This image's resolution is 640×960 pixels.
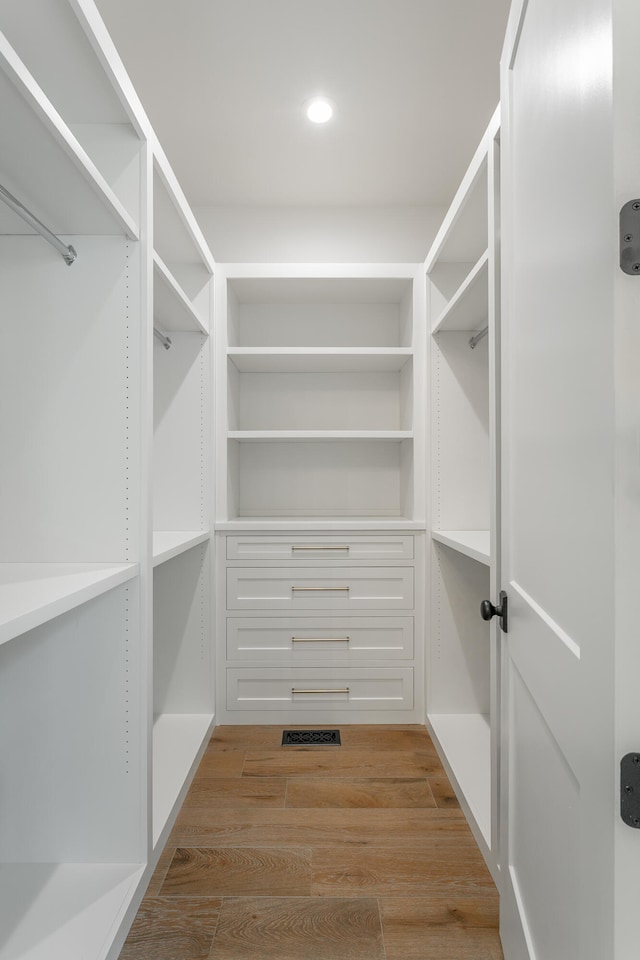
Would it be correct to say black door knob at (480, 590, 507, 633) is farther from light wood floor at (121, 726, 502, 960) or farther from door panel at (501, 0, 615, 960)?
light wood floor at (121, 726, 502, 960)

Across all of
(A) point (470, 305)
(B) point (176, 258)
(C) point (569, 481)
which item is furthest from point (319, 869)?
(B) point (176, 258)

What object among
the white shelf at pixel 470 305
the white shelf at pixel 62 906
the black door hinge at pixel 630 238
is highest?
the white shelf at pixel 470 305

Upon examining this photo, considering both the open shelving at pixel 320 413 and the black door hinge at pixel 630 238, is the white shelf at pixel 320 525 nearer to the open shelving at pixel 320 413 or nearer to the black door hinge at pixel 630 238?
the open shelving at pixel 320 413

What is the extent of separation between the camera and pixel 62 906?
54.4 inches

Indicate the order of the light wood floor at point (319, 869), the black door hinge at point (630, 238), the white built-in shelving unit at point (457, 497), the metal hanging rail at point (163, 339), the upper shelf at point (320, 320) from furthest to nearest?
1. the upper shelf at point (320, 320)
2. the white built-in shelving unit at point (457, 497)
3. the metal hanging rail at point (163, 339)
4. the light wood floor at point (319, 869)
5. the black door hinge at point (630, 238)

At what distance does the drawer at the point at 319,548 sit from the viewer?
269 centimetres

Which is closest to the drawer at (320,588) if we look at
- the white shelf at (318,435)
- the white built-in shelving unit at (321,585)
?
the white built-in shelving unit at (321,585)

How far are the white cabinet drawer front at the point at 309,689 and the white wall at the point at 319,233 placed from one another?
6.95ft

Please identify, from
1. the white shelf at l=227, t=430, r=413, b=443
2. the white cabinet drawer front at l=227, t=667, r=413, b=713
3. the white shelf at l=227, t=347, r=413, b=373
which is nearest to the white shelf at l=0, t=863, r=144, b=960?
the white cabinet drawer front at l=227, t=667, r=413, b=713

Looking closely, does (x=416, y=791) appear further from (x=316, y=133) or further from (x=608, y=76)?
(x=316, y=133)

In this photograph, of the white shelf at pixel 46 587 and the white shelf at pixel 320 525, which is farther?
the white shelf at pixel 320 525

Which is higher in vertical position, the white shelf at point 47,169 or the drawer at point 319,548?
the white shelf at point 47,169

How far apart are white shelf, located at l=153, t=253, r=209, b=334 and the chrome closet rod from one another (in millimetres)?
247

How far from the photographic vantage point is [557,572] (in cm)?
91
